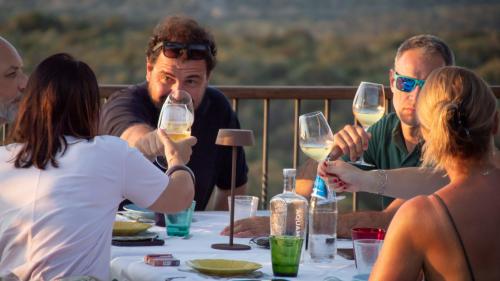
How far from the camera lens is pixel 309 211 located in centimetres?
281

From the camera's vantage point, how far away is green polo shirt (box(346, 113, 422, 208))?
12.2ft

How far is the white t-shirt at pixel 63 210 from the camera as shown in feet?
8.02

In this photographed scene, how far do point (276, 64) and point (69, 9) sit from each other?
17.7 ft

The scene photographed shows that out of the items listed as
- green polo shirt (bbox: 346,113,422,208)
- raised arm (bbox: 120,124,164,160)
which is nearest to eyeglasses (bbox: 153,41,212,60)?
raised arm (bbox: 120,124,164,160)

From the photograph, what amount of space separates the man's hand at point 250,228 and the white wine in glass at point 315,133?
1.12 ft

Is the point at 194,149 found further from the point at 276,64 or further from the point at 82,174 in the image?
the point at 276,64

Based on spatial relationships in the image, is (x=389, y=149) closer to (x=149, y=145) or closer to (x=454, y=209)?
(x=149, y=145)

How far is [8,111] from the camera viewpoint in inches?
148

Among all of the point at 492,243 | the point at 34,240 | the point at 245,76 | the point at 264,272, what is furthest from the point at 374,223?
the point at 245,76

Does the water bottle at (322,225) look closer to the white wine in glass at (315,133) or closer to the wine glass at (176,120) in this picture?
the white wine in glass at (315,133)

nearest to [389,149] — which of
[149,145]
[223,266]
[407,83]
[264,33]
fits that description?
[407,83]

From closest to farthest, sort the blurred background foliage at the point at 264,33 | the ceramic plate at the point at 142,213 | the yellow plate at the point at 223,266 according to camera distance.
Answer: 1. the yellow plate at the point at 223,266
2. the ceramic plate at the point at 142,213
3. the blurred background foliage at the point at 264,33

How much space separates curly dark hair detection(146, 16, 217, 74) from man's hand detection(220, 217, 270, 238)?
114 centimetres

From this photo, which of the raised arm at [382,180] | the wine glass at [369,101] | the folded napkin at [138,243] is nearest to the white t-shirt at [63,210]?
the folded napkin at [138,243]
